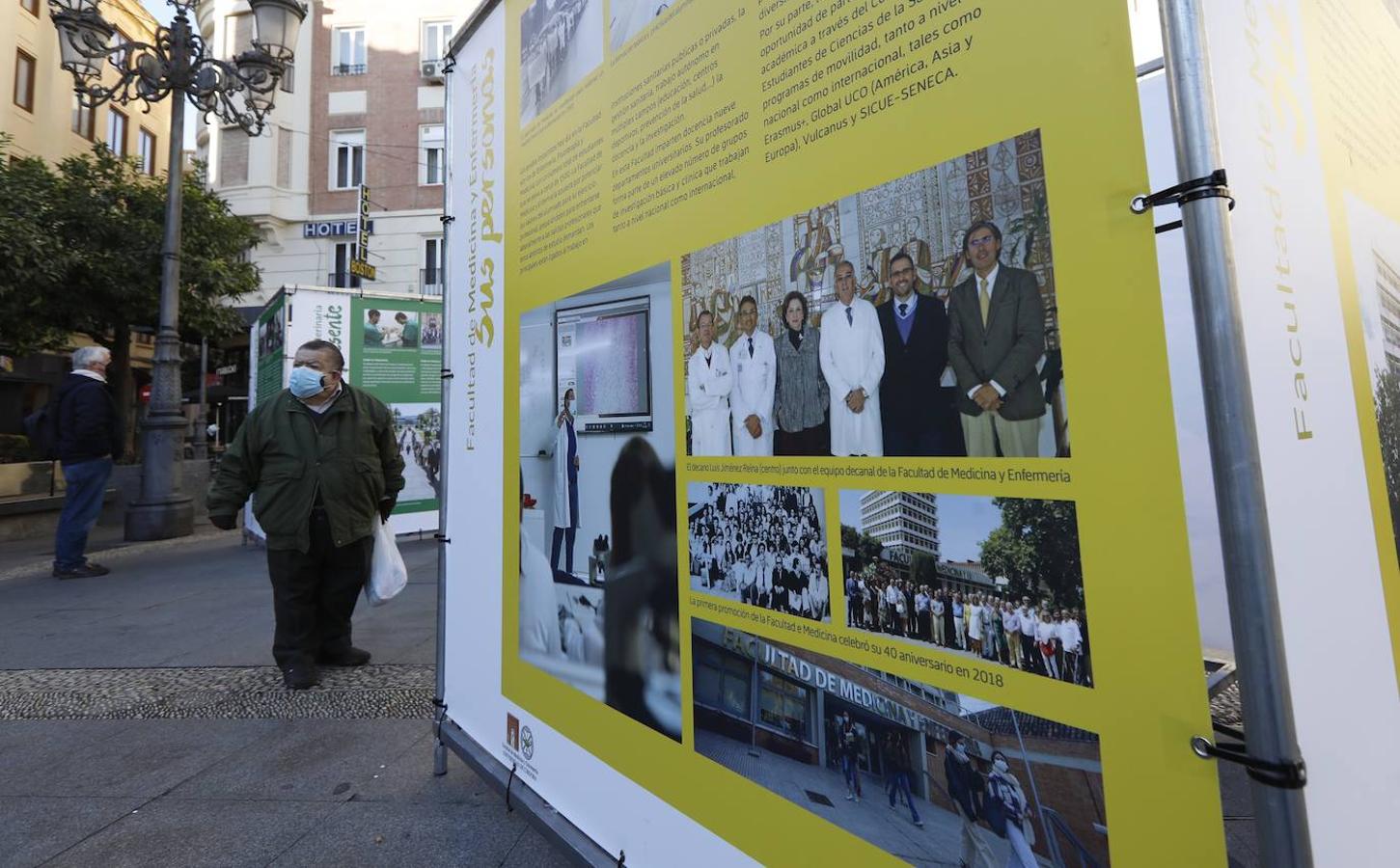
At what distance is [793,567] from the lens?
54.2 inches

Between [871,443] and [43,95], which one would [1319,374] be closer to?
[871,443]

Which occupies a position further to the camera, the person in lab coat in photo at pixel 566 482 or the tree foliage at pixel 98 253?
the tree foliage at pixel 98 253

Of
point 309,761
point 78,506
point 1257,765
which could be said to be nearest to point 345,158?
point 78,506

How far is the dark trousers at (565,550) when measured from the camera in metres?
2.01

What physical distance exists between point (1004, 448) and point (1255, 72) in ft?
2.18

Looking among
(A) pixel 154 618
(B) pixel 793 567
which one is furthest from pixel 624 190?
(A) pixel 154 618

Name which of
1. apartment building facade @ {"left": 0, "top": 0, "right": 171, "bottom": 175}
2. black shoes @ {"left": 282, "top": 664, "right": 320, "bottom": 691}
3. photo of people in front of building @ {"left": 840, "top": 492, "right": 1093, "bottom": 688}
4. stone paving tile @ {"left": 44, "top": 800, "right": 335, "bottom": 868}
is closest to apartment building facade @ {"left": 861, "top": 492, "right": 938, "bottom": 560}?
photo of people in front of building @ {"left": 840, "top": 492, "right": 1093, "bottom": 688}

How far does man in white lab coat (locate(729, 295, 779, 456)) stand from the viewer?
1.41m

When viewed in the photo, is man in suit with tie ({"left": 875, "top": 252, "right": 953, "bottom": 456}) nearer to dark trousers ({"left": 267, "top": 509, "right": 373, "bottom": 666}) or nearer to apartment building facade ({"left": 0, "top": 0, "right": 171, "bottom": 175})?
dark trousers ({"left": 267, "top": 509, "right": 373, "bottom": 666})

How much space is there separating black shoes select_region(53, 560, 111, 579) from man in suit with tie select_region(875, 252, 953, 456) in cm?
873

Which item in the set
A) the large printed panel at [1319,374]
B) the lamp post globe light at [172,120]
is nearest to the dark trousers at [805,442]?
the large printed panel at [1319,374]

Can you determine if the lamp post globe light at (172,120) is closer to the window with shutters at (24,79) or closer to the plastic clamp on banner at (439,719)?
the plastic clamp on banner at (439,719)

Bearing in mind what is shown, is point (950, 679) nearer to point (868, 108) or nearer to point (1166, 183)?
point (1166, 183)

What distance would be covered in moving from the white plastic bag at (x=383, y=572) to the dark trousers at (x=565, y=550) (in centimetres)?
211
